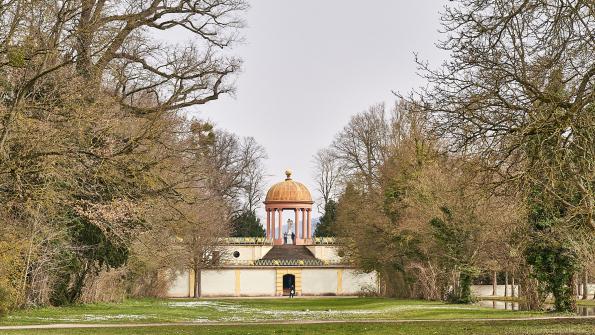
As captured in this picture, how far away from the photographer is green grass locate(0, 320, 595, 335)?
17141mm

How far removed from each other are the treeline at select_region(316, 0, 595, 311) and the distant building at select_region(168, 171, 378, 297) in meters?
7.48

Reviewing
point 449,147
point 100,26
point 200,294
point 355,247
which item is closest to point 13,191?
point 100,26

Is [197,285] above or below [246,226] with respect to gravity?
below

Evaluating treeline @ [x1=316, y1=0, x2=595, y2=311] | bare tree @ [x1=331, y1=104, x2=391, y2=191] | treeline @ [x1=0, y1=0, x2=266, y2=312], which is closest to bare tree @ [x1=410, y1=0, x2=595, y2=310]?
treeline @ [x1=316, y1=0, x2=595, y2=311]

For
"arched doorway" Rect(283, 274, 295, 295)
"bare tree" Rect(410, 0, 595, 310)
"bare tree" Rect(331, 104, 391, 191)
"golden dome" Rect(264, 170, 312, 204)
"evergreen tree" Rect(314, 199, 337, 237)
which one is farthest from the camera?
"evergreen tree" Rect(314, 199, 337, 237)

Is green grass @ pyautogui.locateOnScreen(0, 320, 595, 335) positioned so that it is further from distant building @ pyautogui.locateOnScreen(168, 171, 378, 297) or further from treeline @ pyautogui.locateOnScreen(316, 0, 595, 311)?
distant building @ pyautogui.locateOnScreen(168, 171, 378, 297)

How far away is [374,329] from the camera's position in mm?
18250

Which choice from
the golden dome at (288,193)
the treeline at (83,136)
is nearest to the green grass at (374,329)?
the treeline at (83,136)

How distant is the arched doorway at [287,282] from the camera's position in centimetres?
6251

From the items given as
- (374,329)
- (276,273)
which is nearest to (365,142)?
(276,273)

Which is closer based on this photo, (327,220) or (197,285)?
(197,285)

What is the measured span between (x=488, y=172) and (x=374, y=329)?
16.6 ft

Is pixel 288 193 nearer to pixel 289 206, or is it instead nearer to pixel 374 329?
pixel 289 206

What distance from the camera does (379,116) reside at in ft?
167
